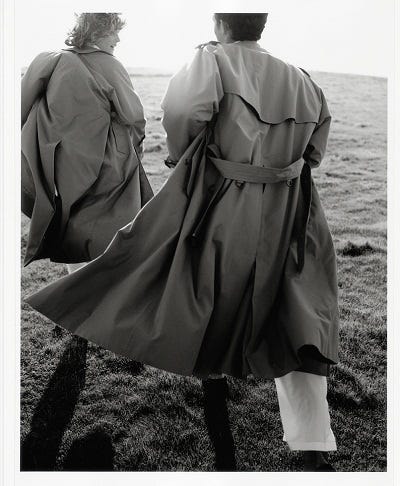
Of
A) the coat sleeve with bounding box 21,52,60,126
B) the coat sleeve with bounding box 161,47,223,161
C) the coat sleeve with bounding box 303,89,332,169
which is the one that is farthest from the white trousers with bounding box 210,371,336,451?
the coat sleeve with bounding box 21,52,60,126

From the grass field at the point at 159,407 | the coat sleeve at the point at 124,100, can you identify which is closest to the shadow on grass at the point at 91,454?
the grass field at the point at 159,407

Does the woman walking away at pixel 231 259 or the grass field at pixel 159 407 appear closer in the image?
the woman walking away at pixel 231 259

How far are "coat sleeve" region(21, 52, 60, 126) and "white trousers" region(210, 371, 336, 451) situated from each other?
87.3 inches

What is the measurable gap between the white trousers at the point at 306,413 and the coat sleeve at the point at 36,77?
2218 mm

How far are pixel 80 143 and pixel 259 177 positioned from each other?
1444mm

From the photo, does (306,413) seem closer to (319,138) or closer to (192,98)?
(319,138)

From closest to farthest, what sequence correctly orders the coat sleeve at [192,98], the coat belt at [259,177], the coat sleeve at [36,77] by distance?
the coat sleeve at [192,98] < the coat belt at [259,177] < the coat sleeve at [36,77]

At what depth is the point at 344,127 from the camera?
30.1 feet

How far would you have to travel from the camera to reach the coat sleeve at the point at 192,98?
9.32 ft

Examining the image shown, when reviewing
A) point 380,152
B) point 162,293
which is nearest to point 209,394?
point 162,293

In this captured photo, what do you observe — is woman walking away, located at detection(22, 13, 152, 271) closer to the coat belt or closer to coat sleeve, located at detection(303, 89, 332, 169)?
the coat belt

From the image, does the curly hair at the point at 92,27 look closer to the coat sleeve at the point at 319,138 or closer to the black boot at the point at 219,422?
the coat sleeve at the point at 319,138

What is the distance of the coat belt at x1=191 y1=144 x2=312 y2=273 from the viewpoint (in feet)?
9.69

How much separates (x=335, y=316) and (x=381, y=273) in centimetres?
222
